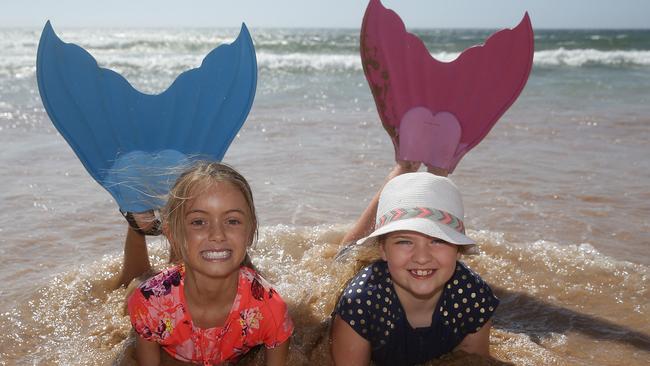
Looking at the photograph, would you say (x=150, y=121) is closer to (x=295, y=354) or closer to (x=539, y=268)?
(x=295, y=354)

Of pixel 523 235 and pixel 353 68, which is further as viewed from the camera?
pixel 353 68

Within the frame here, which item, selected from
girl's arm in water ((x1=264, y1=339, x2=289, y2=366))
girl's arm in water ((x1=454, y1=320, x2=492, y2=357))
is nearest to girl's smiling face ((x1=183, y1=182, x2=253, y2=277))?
girl's arm in water ((x1=264, y1=339, x2=289, y2=366))

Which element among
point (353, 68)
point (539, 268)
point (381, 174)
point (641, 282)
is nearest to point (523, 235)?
point (539, 268)

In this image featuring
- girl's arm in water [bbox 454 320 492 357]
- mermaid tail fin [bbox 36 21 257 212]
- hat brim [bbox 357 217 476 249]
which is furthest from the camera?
mermaid tail fin [bbox 36 21 257 212]

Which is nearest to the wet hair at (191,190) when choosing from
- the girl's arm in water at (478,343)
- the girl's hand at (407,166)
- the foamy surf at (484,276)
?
the foamy surf at (484,276)

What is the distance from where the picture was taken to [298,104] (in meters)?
9.27

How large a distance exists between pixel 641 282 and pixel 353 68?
14279 millimetres

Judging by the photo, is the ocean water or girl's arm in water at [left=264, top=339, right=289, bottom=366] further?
the ocean water

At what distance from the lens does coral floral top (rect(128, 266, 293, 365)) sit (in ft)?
7.16

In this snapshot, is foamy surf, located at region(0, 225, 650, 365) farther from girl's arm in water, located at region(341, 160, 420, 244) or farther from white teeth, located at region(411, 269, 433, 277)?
white teeth, located at region(411, 269, 433, 277)

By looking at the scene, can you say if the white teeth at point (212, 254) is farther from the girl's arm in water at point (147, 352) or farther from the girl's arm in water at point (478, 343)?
the girl's arm in water at point (478, 343)

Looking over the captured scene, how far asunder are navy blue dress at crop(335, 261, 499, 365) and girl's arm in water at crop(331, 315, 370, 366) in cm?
2

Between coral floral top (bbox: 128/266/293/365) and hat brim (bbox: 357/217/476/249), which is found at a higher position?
hat brim (bbox: 357/217/476/249)

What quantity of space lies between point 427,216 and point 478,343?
612 millimetres
